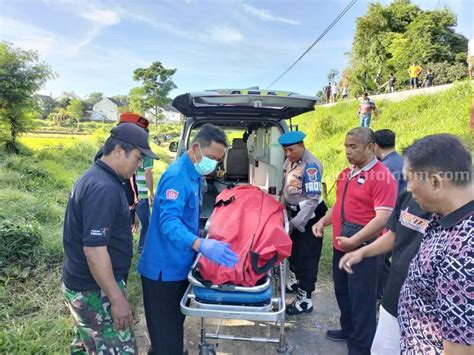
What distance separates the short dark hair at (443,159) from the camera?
1.20 meters

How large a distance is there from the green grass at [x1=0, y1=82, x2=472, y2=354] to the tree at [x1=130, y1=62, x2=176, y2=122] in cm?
3323

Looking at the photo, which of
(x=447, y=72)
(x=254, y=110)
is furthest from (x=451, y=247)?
(x=447, y=72)

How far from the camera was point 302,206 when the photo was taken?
121 inches

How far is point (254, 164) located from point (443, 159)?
3.56 m

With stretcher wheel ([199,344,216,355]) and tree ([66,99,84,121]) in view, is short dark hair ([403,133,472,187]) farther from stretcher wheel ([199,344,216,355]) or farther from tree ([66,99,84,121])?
tree ([66,99,84,121])

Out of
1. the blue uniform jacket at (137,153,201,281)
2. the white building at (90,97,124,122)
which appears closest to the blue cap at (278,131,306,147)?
the blue uniform jacket at (137,153,201,281)

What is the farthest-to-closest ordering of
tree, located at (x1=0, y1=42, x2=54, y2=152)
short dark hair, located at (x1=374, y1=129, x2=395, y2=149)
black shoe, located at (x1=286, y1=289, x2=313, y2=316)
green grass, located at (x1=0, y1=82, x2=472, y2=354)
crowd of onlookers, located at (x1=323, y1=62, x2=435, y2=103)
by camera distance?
1. crowd of onlookers, located at (x1=323, y1=62, x2=435, y2=103)
2. tree, located at (x1=0, y1=42, x2=54, y2=152)
3. short dark hair, located at (x1=374, y1=129, x2=395, y2=149)
4. black shoe, located at (x1=286, y1=289, x2=313, y2=316)
5. green grass, located at (x1=0, y1=82, x2=472, y2=354)

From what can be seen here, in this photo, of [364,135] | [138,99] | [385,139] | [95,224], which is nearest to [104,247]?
[95,224]

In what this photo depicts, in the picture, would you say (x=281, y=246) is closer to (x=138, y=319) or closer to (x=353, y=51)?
(x=138, y=319)

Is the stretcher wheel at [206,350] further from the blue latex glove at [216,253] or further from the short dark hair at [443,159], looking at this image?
the short dark hair at [443,159]

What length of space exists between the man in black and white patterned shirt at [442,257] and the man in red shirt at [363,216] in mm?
1014

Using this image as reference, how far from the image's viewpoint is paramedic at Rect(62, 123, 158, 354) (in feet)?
5.57

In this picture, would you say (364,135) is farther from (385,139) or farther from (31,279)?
(31,279)

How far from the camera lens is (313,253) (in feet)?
11.3
